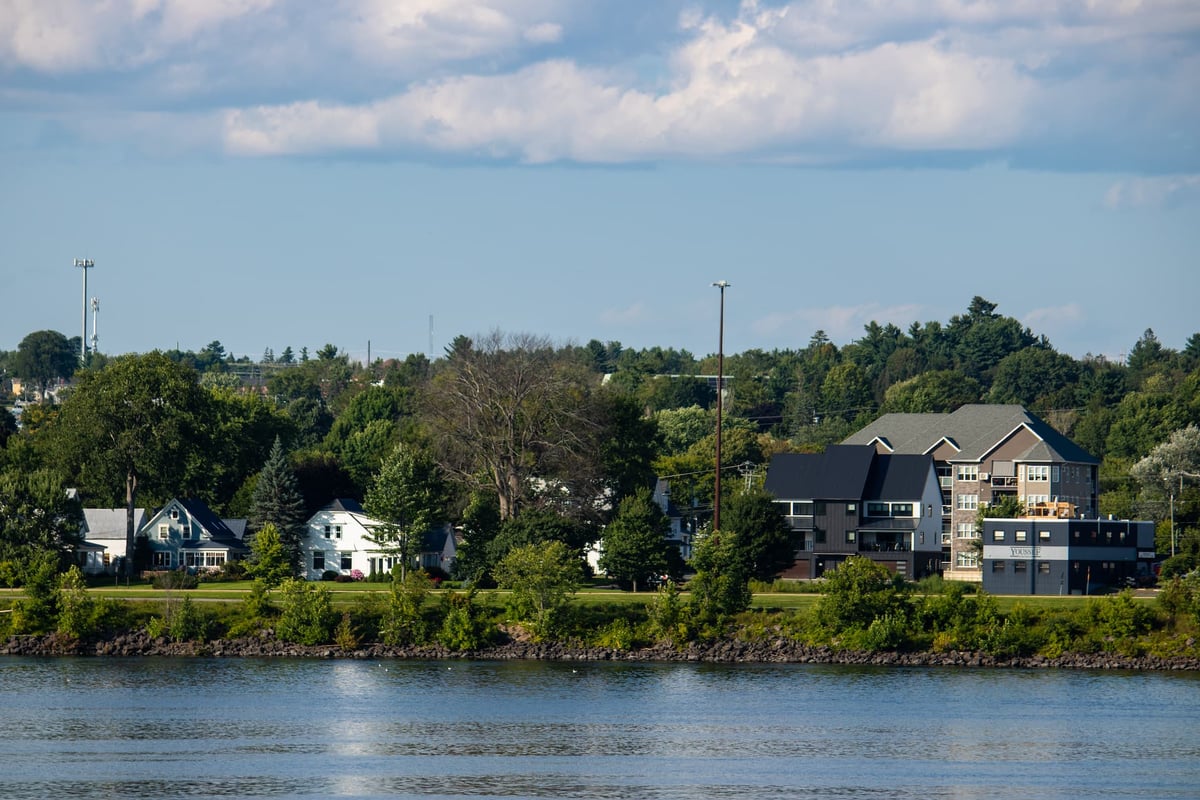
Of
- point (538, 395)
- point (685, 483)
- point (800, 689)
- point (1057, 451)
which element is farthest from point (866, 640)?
point (685, 483)

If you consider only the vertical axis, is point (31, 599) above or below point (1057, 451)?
below

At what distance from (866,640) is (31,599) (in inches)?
1439

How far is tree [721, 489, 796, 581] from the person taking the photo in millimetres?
87562

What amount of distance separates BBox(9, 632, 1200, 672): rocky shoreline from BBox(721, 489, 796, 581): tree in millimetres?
14405

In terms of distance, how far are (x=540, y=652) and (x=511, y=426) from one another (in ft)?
82.0

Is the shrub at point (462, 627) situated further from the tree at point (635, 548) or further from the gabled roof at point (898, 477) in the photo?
the gabled roof at point (898, 477)

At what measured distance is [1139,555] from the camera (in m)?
98.0

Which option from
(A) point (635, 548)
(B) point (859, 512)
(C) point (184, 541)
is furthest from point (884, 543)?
(C) point (184, 541)

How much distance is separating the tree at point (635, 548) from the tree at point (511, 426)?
9845 mm

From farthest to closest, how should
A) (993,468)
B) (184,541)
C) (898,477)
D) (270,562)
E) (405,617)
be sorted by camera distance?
(993,468) → (898,477) → (184,541) → (270,562) → (405,617)

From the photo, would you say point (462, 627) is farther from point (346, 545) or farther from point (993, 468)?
point (993, 468)

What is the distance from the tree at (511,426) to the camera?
96.2m

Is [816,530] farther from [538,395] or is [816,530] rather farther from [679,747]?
[679,747]

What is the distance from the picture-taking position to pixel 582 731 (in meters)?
54.8
